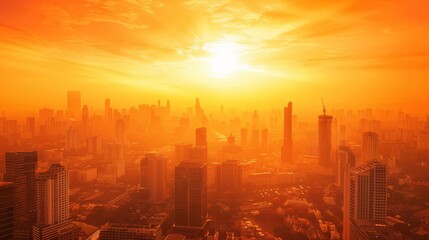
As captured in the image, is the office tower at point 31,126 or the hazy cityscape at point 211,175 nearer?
the hazy cityscape at point 211,175

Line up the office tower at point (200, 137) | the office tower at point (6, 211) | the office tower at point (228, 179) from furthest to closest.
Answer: the office tower at point (200, 137), the office tower at point (228, 179), the office tower at point (6, 211)

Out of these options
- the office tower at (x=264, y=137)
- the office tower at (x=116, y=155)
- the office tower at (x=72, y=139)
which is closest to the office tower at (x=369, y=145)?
the office tower at (x=264, y=137)

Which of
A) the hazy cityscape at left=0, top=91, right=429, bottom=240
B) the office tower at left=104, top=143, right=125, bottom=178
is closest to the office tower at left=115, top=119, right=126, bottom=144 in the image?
the hazy cityscape at left=0, top=91, right=429, bottom=240

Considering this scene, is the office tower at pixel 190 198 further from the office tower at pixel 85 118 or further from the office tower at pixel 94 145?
the office tower at pixel 94 145

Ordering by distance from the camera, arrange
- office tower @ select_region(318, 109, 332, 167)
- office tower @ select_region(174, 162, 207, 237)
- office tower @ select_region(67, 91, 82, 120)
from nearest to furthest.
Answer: office tower @ select_region(174, 162, 207, 237)
office tower @ select_region(67, 91, 82, 120)
office tower @ select_region(318, 109, 332, 167)

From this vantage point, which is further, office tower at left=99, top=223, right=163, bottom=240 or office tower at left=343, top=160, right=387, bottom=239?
office tower at left=343, top=160, right=387, bottom=239

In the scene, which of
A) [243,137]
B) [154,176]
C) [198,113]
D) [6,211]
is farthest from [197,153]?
[6,211]

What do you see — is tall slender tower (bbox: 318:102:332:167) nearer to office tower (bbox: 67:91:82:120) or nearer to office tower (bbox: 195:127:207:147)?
office tower (bbox: 195:127:207:147)

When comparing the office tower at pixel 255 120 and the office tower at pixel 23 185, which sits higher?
the office tower at pixel 255 120
